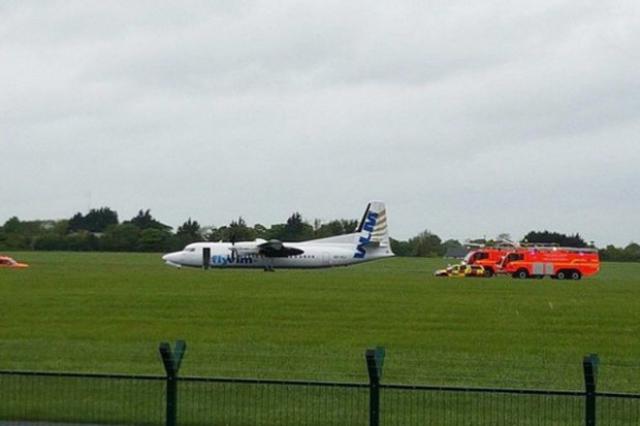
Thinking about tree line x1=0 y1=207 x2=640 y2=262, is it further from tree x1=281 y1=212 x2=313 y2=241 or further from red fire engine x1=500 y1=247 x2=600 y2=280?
red fire engine x1=500 y1=247 x2=600 y2=280

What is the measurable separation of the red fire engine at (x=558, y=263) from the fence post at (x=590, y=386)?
75790mm

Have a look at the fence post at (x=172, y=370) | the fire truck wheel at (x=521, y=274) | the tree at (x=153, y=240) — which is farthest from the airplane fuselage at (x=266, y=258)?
the fence post at (x=172, y=370)

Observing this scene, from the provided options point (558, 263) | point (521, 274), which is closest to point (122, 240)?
point (521, 274)

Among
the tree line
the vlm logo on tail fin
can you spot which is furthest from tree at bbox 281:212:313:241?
the vlm logo on tail fin

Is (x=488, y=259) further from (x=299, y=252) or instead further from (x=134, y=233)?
(x=134, y=233)

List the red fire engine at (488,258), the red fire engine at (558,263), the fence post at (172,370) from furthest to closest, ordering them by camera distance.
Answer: the red fire engine at (488,258) → the red fire engine at (558,263) → the fence post at (172,370)

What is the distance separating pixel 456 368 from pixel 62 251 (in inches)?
4963

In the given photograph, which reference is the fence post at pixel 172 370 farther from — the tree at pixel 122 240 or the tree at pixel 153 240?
the tree at pixel 122 240

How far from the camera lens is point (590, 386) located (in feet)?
39.9

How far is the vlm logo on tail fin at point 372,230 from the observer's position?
9719 cm

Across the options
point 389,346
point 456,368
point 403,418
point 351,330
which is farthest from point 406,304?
point 403,418

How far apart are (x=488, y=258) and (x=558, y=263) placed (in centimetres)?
776

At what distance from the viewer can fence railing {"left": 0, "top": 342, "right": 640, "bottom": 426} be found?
1402 cm

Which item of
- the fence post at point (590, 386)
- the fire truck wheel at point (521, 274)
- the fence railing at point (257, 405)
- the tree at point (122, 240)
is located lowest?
the fence railing at point (257, 405)
